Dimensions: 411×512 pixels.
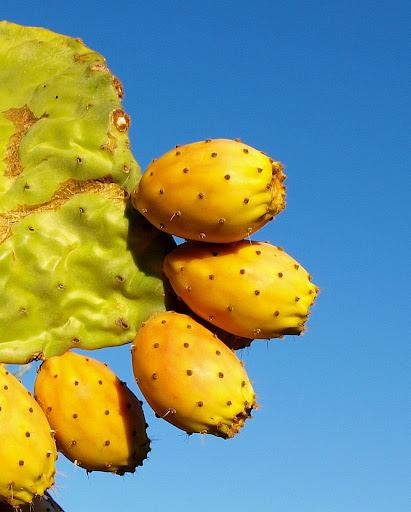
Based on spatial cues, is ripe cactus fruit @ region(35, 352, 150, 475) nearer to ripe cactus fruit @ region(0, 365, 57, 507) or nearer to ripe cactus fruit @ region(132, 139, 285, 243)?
ripe cactus fruit @ region(0, 365, 57, 507)

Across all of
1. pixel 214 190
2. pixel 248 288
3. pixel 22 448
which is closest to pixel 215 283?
pixel 248 288

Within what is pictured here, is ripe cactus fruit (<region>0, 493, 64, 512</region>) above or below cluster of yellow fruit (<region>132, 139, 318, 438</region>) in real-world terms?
below

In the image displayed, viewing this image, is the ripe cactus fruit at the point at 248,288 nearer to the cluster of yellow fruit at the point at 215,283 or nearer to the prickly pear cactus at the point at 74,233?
the cluster of yellow fruit at the point at 215,283

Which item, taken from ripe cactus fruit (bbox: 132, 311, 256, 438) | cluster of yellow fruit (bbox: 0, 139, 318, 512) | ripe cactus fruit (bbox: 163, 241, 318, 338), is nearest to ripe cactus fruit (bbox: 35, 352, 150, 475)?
cluster of yellow fruit (bbox: 0, 139, 318, 512)

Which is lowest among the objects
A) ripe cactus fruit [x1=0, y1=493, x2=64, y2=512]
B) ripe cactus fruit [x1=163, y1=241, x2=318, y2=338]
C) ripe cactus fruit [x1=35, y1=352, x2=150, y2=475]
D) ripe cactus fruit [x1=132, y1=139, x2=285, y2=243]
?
ripe cactus fruit [x1=0, y1=493, x2=64, y2=512]

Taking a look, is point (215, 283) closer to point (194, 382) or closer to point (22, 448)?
point (194, 382)

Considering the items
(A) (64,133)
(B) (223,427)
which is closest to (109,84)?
(A) (64,133)
